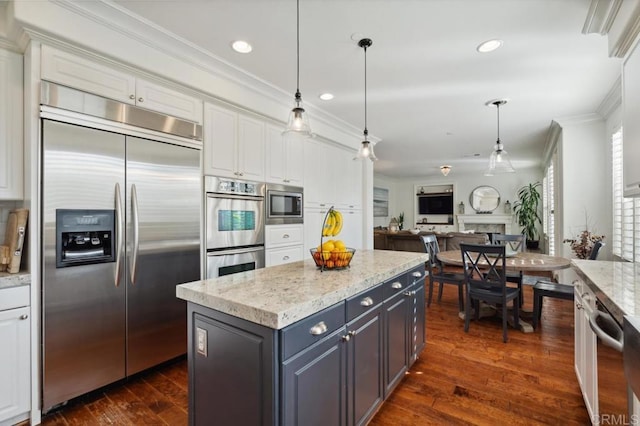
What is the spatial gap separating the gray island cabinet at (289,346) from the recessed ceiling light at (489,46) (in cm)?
196

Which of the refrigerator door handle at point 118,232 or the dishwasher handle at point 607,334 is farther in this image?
the refrigerator door handle at point 118,232

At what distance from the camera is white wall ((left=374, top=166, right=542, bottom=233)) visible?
9586 millimetres

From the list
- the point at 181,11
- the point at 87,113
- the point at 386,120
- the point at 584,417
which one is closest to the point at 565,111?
the point at 386,120

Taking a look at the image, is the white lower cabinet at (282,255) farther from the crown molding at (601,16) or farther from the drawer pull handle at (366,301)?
the crown molding at (601,16)

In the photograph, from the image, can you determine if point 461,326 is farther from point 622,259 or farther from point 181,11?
point 181,11

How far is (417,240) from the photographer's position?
6855 millimetres

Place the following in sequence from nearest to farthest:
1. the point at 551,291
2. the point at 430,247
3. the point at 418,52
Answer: the point at 418,52
the point at 551,291
the point at 430,247

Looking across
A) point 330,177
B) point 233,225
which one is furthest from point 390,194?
point 233,225

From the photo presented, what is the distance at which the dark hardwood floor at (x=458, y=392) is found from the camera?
1.88 metres

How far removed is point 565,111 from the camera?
156 inches

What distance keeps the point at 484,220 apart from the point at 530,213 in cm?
137

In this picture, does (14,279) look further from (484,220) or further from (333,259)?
(484,220)

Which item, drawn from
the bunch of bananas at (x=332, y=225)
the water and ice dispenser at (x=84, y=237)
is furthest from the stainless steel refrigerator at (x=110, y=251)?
the bunch of bananas at (x=332, y=225)

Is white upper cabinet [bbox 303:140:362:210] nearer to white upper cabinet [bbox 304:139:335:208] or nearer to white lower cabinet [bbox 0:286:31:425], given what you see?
white upper cabinet [bbox 304:139:335:208]
